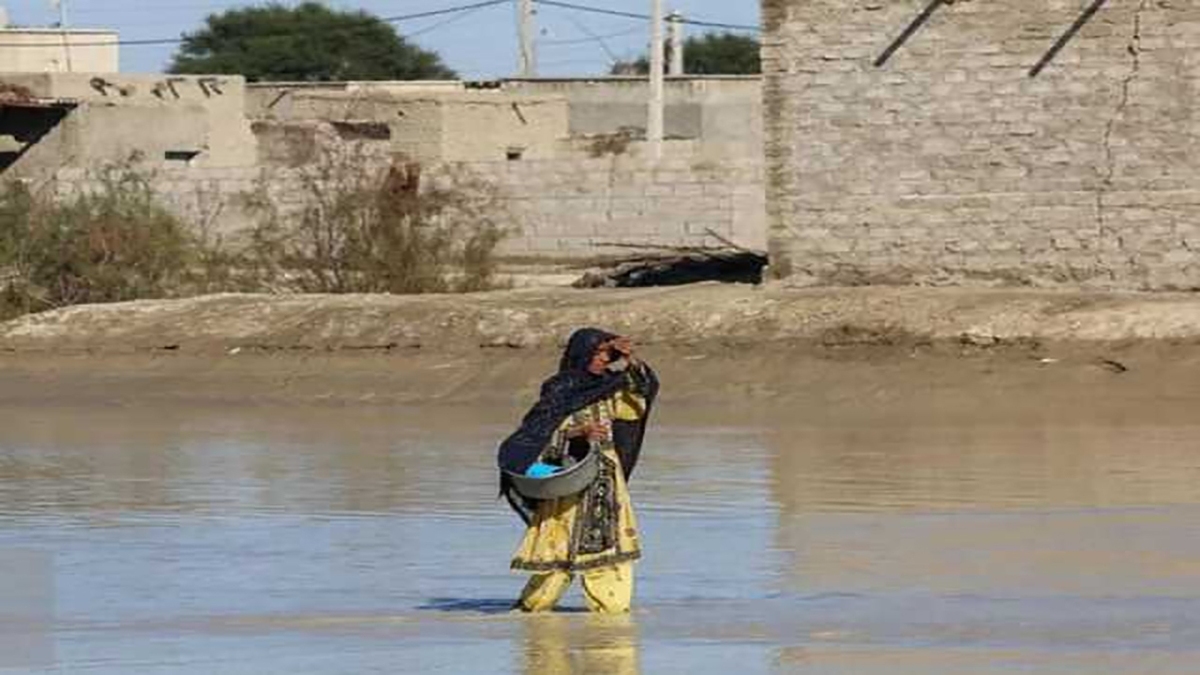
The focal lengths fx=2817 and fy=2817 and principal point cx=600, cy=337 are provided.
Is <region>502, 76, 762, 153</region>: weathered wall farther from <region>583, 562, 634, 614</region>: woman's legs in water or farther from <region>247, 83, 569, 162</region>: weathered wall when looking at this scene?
<region>583, 562, 634, 614</region>: woman's legs in water

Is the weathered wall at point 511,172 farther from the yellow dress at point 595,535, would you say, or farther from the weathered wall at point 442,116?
the yellow dress at point 595,535

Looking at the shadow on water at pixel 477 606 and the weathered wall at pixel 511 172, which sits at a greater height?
the weathered wall at pixel 511 172

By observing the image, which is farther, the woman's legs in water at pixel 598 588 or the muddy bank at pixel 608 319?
the muddy bank at pixel 608 319

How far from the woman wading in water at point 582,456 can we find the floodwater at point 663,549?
0.22 metres

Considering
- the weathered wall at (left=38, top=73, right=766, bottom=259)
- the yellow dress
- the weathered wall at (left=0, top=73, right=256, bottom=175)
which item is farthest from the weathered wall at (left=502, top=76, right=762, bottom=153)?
the yellow dress

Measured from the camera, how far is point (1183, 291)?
2381 cm

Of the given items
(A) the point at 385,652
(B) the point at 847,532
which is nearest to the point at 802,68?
(B) the point at 847,532

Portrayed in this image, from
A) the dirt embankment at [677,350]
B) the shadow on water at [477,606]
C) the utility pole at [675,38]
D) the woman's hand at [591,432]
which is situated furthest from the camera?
the utility pole at [675,38]

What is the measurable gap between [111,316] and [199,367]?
222 cm

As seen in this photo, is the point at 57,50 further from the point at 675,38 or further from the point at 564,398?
the point at 564,398

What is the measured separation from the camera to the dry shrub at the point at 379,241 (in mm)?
29594

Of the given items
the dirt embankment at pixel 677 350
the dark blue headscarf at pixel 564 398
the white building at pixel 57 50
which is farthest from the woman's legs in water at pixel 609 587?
the white building at pixel 57 50

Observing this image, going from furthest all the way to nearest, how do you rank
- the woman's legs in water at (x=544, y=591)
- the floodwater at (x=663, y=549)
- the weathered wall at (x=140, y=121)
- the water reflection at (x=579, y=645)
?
1. the weathered wall at (x=140, y=121)
2. the woman's legs in water at (x=544, y=591)
3. the floodwater at (x=663, y=549)
4. the water reflection at (x=579, y=645)

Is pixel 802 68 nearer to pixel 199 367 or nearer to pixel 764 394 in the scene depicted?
pixel 764 394
